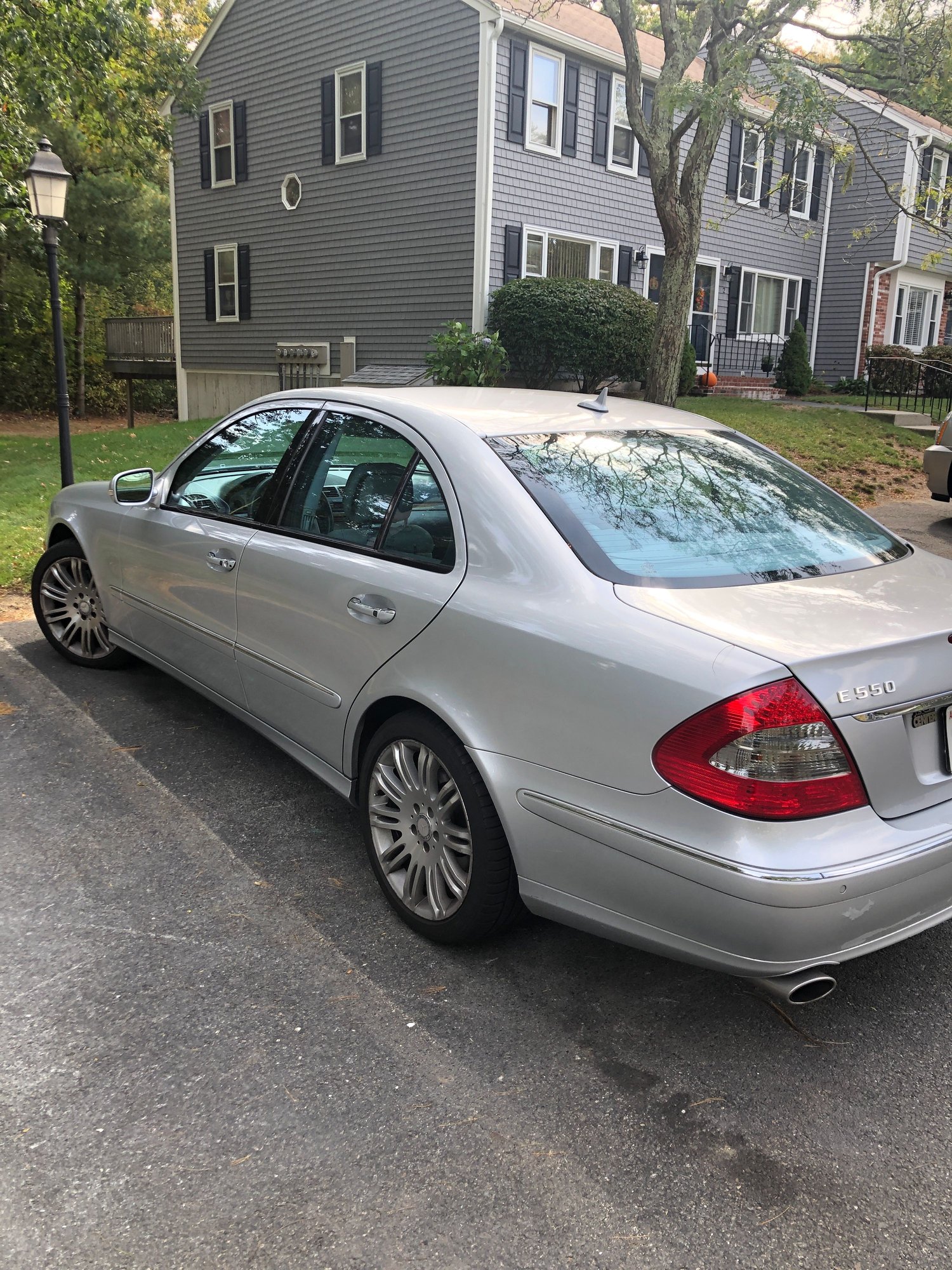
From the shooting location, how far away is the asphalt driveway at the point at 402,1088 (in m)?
2.10

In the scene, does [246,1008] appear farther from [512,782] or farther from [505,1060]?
[512,782]

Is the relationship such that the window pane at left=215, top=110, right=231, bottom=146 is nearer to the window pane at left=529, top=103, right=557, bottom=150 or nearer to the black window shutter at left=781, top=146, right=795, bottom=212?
the window pane at left=529, top=103, right=557, bottom=150

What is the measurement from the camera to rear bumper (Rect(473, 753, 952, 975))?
2.25m

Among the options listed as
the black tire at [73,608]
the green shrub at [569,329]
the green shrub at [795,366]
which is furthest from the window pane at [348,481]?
the green shrub at [795,366]

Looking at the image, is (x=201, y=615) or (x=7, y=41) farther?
(x=7, y=41)

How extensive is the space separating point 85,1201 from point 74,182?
91.7 ft

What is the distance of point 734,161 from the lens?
21.3 metres

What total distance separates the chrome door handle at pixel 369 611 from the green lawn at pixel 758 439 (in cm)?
627

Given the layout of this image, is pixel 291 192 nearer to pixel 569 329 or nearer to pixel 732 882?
pixel 569 329

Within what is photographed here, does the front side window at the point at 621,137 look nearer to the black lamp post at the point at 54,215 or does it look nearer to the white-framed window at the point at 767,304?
the white-framed window at the point at 767,304

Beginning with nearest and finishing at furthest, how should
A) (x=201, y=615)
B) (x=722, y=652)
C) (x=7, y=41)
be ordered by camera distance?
(x=722, y=652)
(x=201, y=615)
(x=7, y=41)

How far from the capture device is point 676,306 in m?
11.4

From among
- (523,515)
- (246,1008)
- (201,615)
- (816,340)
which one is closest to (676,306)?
(201,615)

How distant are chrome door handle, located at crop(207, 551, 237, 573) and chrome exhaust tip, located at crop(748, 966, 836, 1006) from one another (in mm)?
2429
